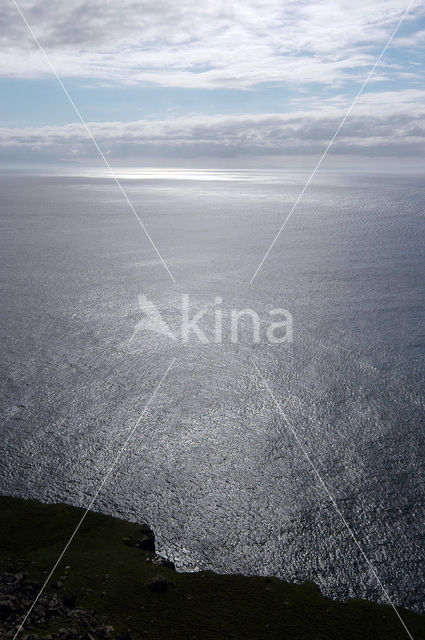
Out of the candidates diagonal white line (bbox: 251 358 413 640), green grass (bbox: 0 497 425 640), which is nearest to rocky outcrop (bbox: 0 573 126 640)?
green grass (bbox: 0 497 425 640)

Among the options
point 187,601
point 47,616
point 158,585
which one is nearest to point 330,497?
point 187,601

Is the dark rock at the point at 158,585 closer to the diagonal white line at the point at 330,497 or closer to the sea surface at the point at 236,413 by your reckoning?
the sea surface at the point at 236,413

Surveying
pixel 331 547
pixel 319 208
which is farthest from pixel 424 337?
pixel 319 208

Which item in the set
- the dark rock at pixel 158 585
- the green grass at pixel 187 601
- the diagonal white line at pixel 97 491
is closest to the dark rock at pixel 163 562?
the green grass at pixel 187 601

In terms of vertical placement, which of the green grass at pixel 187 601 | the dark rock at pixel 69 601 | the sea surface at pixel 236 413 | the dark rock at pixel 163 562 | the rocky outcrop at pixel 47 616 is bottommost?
the sea surface at pixel 236 413

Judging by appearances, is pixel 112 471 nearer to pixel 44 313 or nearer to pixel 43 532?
pixel 43 532

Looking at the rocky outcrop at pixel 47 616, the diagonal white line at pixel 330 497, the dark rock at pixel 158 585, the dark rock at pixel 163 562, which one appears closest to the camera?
the rocky outcrop at pixel 47 616

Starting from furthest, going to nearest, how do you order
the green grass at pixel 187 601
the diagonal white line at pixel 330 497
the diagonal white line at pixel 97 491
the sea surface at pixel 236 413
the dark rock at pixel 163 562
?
the sea surface at pixel 236 413
the dark rock at pixel 163 562
the diagonal white line at pixel 330 497
the green grass at pixel 187 601
the diagonal white line at pixel 97 491

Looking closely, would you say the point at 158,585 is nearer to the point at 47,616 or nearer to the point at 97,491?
the point at 47,616
